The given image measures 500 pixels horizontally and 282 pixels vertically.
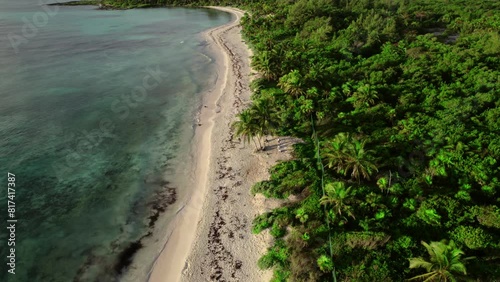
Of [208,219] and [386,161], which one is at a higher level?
[386,161]

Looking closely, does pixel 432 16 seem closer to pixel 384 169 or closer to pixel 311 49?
pixel 311 49

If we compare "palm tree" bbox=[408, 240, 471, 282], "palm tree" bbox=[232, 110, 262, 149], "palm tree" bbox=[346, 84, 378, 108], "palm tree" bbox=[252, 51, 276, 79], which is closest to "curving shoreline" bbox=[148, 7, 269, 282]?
"palm tree" bbox=[232, 110, 262, 149]

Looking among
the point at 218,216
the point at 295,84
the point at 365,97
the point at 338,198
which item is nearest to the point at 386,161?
the point at 338,198

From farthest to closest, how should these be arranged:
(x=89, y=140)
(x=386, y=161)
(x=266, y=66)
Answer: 1. (x=266, y=66)
2. (x=89, y=140)
3. (x=386, y=161)

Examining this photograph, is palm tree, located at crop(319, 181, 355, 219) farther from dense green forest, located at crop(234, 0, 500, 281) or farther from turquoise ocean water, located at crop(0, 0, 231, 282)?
turquoise ocean water, located at crop(0, 0, 231, 282)

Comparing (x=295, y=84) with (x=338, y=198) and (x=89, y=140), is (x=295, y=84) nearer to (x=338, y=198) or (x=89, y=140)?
(x=338, y=198)

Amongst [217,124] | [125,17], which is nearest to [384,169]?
[217,124]

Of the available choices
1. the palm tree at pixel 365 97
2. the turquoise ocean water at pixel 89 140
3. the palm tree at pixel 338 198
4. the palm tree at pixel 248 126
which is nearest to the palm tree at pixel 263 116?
the palm tree at pixel 248 126

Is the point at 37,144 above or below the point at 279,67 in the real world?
below

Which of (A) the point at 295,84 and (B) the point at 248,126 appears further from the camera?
(A) the point at 295,84
